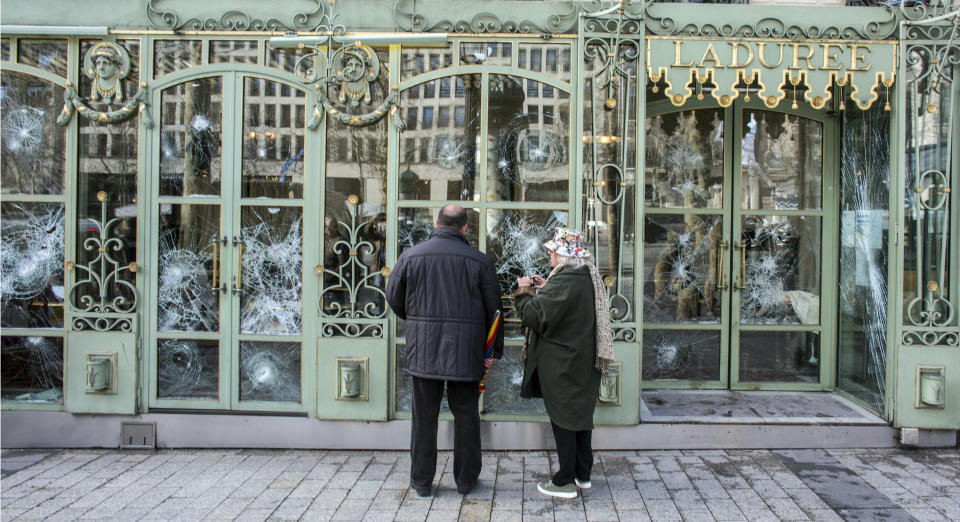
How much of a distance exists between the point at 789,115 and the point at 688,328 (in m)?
2.25

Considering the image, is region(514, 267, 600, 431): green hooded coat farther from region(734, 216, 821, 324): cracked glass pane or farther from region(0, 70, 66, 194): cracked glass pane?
region(0, 70, 66, 194): cracked glass pane

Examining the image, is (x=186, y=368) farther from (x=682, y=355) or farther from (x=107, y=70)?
(x=682, y=355)

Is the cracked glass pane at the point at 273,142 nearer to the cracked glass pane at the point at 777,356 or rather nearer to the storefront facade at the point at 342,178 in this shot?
the storefront facade at the point at 342,178

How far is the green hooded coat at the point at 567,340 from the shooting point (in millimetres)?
3838

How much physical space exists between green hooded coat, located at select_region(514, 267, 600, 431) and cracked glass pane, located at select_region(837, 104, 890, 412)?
2854mm

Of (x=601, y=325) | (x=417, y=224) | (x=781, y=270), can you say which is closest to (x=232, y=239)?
(x=417, y=224)

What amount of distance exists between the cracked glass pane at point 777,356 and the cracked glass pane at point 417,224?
2926mm

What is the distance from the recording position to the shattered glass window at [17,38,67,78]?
4.95m

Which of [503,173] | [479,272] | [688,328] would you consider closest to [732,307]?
[688,328]

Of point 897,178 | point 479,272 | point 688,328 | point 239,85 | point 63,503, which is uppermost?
point 239,85

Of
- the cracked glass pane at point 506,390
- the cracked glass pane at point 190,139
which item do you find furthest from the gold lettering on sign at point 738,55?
the cracked glass pane at point 190,139

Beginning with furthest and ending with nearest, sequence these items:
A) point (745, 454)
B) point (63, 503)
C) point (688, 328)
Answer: point (688, 328)
point (745, 454)
point (63, 503)

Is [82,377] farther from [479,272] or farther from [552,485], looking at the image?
[552,485]

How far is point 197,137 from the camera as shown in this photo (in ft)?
16.3
